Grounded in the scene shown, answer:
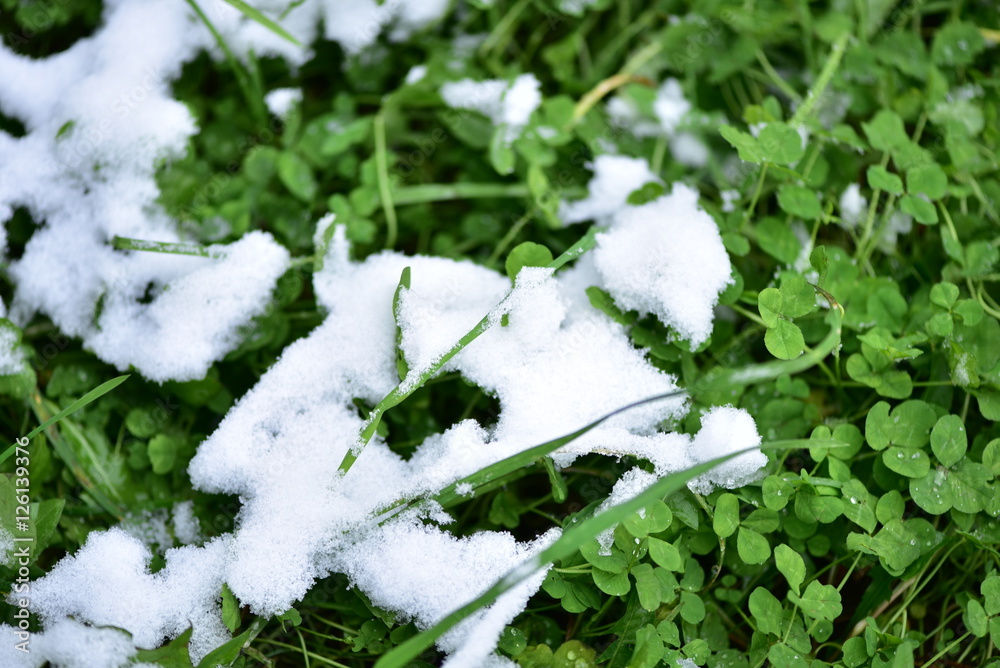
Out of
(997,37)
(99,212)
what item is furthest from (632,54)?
(99,212)

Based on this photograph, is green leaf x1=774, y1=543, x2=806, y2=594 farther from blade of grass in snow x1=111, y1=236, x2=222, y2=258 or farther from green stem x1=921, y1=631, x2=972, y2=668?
blade of grass in snow x1=111, y1=236, x2=222, y2=258

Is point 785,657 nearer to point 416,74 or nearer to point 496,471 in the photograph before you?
point 496,471

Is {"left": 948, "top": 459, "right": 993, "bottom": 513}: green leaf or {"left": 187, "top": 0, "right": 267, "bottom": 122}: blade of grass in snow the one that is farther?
{"left": 187, "top": 0, "right": 267, "bottom": 122}: blade of grass in snow

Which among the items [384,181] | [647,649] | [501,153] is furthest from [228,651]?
[501,153]

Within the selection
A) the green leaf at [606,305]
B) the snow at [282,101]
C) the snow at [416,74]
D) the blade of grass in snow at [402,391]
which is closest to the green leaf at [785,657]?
the green leaf at [606,305]

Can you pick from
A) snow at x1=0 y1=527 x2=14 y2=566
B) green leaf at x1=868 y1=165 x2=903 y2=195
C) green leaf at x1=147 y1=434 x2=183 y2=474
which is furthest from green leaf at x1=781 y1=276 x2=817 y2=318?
snow at x1=0 y1=527 x2=14 y2=566

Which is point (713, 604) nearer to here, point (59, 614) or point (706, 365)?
point (706, 365)
